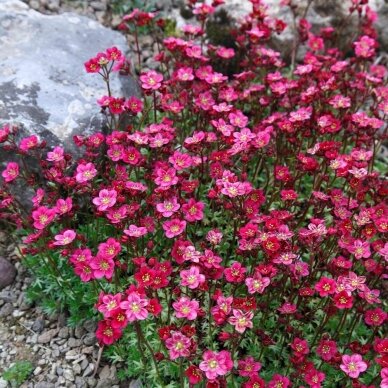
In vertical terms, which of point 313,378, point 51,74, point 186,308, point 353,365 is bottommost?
point 313,378

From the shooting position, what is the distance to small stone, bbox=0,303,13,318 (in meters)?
4.37

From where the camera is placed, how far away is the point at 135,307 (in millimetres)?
3014

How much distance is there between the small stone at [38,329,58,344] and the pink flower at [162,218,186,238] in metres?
1.37

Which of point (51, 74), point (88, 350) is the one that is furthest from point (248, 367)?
point (51, 74)

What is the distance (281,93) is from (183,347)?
263 centimetres

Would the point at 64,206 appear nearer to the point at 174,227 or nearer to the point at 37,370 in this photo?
the point at 174,227

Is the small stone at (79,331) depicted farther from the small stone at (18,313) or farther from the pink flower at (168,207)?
the pink flower at (168,207)

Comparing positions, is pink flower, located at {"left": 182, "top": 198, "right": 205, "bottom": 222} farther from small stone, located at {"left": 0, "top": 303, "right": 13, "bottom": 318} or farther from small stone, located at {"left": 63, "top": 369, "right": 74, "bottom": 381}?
small stone, located at {"left": 0, "top": 303, "right": 13, "bottom": 318}

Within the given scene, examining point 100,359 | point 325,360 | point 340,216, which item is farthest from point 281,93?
point 100,359

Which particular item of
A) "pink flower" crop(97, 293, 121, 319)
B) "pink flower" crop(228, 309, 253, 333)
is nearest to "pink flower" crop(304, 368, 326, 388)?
"pink flower" crop(228, 309, 253, 333)

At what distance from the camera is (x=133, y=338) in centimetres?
390

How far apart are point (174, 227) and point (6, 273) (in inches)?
67.8

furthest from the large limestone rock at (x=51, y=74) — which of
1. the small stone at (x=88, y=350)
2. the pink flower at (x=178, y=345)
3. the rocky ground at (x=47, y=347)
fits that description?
the pink flower at (x=178, y=345)

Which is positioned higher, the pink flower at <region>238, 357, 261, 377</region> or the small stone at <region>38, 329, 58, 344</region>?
the pink flower at <region>238, 357, 261, 377</region>
